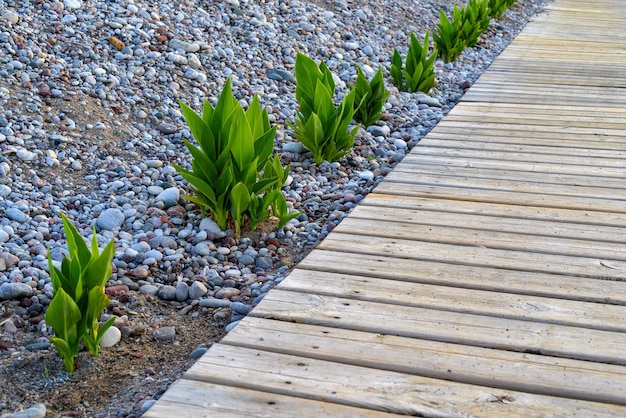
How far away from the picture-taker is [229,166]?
9.02 ft

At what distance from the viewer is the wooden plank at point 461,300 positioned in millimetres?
2117

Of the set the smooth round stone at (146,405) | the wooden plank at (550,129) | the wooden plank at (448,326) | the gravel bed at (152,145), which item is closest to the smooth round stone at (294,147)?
the gravel bed at (152,145)

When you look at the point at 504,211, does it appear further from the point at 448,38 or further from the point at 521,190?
the point at 448,38

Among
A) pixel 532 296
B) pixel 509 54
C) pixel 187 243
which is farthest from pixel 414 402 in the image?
pixel 509 54

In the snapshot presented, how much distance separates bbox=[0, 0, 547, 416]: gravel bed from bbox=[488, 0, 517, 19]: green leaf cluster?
2669 millimetres

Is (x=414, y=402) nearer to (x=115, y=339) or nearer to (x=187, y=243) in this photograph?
(x=115, y=339)

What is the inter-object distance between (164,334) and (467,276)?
3.28 feet

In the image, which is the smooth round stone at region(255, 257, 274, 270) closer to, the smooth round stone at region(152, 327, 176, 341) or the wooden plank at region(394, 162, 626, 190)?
the smooth round stone at region(152, 327, 176, 341)

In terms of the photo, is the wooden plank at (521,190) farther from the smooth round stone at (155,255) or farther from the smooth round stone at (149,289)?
the smooth round stone at (149,289)

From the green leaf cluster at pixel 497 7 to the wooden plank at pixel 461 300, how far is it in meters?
6.29

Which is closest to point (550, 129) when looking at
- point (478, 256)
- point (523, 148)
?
point (523, 148)

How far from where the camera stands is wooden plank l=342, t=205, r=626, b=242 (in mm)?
2697

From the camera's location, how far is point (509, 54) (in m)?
6.48

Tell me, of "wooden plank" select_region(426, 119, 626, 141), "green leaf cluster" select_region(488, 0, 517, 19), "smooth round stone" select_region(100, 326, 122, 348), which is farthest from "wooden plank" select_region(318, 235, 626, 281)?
"green leaf cluster" select_region(488, 0, 517, 19)
